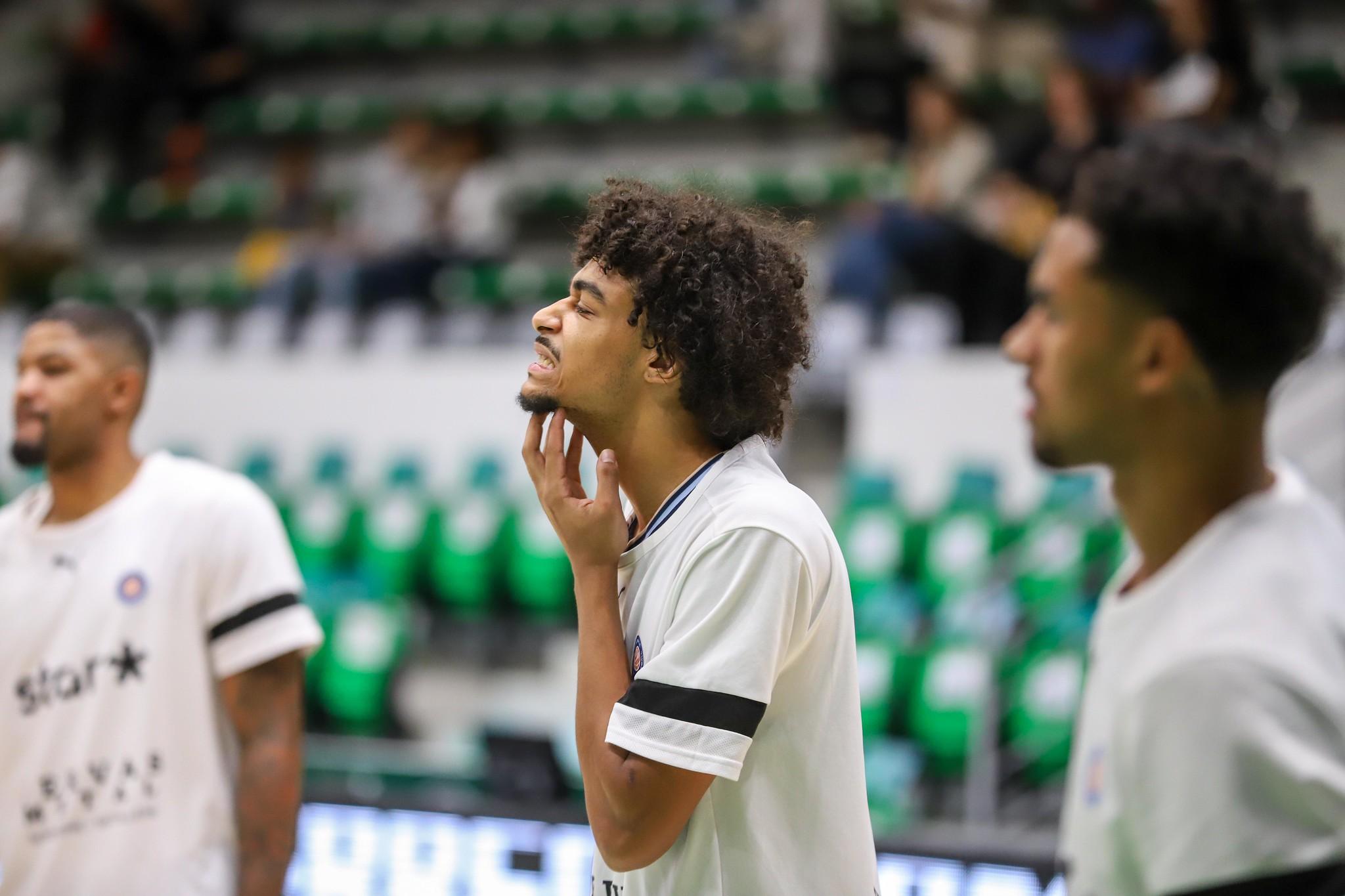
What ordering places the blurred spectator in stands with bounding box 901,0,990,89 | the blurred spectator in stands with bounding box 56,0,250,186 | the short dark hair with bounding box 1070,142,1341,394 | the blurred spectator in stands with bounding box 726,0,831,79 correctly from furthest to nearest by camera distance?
the blurred spectator in stands with bounding box 56,0,250,186 < the blurred spectator in stands with bounding box 726,0,831,79 < the blurred spectator in stands with bounding box 901,0,990,89 < the short dark hair with bounding box 1070,142,1341,394

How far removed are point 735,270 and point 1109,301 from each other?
2.03 ft

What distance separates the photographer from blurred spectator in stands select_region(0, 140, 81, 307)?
979 centimetres

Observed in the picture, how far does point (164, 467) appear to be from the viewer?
2834 millimetres

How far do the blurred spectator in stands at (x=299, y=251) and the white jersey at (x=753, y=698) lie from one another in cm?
670

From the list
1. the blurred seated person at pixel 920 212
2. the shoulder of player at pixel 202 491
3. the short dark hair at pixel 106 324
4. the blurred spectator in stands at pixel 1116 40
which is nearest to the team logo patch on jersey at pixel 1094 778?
the shoulder of player at pixel 202 491

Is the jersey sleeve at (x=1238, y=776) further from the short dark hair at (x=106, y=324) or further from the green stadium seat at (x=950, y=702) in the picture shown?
the green stadium seat at (x=950, y=702)

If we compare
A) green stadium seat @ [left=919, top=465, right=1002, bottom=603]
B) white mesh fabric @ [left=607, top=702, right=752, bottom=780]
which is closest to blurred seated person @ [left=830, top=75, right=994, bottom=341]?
green stadium seat @ [left=919, top=465, right=1002, bottom=603]

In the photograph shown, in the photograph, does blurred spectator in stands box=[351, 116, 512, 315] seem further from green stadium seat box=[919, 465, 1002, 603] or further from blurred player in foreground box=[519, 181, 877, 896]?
blurred player in foreground box=[519, 181, 877, 896]

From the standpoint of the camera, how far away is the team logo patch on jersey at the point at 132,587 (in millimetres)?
2641

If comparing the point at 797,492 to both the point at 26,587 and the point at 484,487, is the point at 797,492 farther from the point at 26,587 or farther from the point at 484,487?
the point at 484,487

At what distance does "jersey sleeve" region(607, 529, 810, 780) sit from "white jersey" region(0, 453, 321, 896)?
1146 millimetres

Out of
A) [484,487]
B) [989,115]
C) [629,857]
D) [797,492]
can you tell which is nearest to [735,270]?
[797,492]

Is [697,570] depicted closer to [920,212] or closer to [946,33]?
[920,212]

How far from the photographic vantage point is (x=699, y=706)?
166cm
